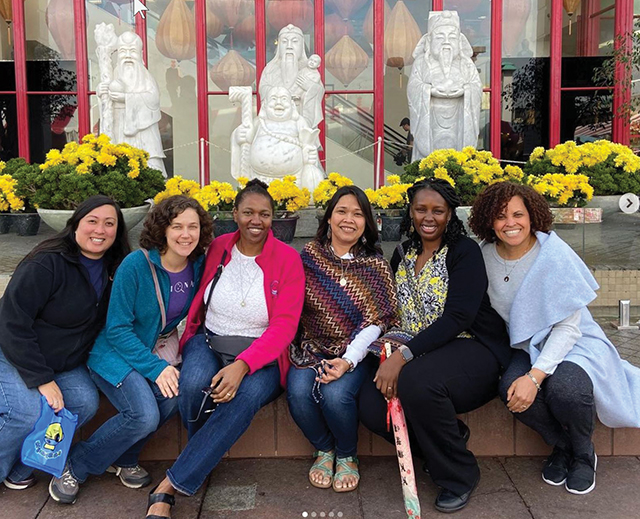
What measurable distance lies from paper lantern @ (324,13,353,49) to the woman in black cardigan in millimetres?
9853

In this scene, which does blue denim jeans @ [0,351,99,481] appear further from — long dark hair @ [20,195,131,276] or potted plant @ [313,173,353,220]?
potted plant @ [313,173,353,220]

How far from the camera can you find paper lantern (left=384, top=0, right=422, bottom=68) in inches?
465

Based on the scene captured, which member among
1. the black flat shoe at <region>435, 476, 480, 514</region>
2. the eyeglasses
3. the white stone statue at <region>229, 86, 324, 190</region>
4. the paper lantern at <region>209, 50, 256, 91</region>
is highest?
the paper lantern at <region>209, 50, 256, 91</region>

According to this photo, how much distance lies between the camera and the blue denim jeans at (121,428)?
2.59 meters

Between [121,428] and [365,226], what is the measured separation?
1.34m

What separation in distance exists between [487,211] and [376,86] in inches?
359

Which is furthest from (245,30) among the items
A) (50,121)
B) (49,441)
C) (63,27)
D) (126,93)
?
(49,441)

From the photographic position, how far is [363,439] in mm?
2924

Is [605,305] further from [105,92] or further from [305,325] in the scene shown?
[105,92]

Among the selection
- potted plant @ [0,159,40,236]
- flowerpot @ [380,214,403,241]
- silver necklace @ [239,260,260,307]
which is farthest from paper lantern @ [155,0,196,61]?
silver necklace @ [239,260,260,307]

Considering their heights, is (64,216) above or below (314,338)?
above

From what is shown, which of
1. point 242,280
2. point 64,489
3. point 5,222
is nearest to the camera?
point 64,489

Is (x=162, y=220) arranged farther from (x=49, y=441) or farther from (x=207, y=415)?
(x=49, y=441)

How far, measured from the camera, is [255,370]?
2.60 metres
